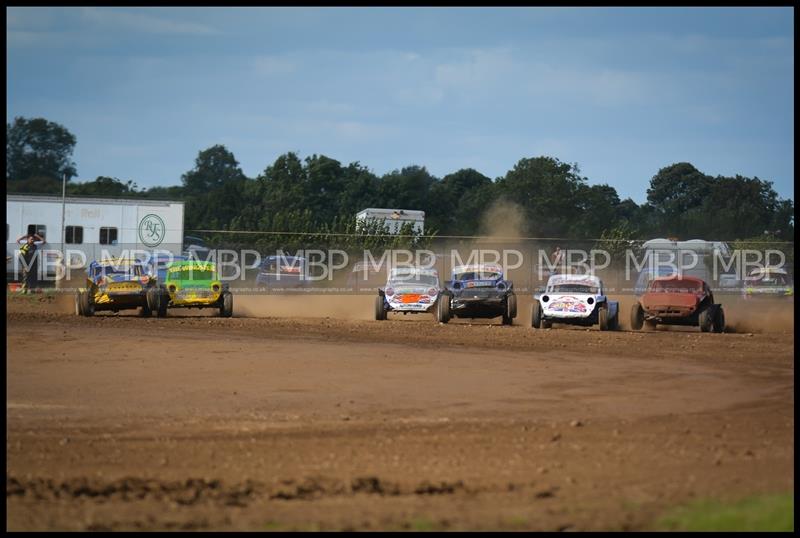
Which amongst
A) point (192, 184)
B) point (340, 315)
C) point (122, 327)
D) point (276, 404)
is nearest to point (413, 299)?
point (340, 315)

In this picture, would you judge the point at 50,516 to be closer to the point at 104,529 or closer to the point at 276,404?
the point at 104,529

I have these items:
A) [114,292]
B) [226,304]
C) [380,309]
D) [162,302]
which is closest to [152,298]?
[162,302]

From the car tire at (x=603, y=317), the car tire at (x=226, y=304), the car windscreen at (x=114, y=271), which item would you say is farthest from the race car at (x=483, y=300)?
the car windscreen at (x=114, y=271)

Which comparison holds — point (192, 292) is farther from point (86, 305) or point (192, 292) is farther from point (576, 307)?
point (576, 307)

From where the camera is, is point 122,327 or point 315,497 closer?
point 315,497

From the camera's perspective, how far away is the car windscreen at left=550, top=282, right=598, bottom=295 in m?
26.5

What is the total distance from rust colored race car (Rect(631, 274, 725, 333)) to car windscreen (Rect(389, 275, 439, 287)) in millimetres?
5592

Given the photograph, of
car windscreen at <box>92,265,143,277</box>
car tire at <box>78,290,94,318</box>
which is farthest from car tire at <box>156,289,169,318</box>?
car tire at <box>78,290,94,318</box>

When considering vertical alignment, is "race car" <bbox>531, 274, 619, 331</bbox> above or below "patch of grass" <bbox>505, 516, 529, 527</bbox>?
above

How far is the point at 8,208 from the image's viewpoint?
41.4 meters

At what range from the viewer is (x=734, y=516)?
297 inches

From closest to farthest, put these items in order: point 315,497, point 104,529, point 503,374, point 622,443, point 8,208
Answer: point 104,529 < point 315,497 < point 622,443 < point 503,374 < point 8,208

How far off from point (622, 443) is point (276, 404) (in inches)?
180

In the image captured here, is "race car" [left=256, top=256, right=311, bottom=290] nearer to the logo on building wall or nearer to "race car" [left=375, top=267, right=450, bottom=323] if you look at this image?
the logo on building wall
